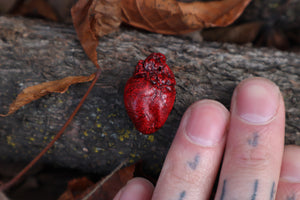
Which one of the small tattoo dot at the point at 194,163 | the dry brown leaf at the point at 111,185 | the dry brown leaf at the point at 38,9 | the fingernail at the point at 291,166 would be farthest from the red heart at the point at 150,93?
the dry brown leaf at the point at 38,9

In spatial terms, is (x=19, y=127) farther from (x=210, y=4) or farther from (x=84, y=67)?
(x=210, y=4)

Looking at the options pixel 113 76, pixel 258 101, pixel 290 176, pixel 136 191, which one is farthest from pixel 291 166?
pixel 113 76

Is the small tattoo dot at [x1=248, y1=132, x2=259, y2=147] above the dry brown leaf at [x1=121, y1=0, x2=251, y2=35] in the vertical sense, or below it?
below

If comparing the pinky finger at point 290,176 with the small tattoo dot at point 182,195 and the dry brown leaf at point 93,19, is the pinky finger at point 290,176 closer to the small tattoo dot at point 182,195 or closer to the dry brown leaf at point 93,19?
the small tattoo dot at point 182,195

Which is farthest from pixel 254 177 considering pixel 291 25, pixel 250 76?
pixel 291 25

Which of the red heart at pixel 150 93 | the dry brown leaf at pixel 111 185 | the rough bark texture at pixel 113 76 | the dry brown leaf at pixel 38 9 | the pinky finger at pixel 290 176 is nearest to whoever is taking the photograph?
the red heart at pixel 150 93

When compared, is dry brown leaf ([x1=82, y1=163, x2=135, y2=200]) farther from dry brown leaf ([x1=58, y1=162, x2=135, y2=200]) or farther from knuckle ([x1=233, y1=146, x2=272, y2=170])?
knuckle ([x1=233, y1=146, x2=272, y2=170])

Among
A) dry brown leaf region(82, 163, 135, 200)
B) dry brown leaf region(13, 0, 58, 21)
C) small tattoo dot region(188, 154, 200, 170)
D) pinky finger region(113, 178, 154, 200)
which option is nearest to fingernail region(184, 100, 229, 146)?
small tattoo dot region(188, 154, 200, 170)
